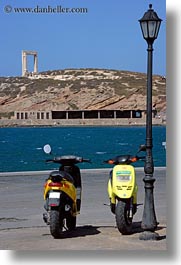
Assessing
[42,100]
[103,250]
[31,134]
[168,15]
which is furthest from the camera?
[31,134]

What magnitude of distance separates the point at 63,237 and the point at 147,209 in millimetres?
906

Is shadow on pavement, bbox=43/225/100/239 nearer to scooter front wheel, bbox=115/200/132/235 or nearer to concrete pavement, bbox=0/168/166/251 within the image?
concrete pavement, bbox=0/168/166/251

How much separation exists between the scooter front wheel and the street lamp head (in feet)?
5.27

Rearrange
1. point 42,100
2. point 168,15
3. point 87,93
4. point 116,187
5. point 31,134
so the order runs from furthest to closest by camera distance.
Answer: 1. point 31,134
2. point 87,93
3. point 42,100
4. point 116,187
5. point 168,15

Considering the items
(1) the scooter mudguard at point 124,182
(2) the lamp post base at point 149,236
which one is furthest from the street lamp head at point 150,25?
(2) the lamp post base at point 149,236

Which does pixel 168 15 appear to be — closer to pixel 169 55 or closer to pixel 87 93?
pixel 169 55

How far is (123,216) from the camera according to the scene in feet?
21.4

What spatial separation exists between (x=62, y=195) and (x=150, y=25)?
178cm

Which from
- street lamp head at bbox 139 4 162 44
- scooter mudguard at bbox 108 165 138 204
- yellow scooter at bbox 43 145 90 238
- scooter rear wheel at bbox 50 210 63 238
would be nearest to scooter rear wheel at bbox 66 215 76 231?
yellow scooter at bbox 43 145 90 238

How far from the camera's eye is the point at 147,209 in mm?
6320

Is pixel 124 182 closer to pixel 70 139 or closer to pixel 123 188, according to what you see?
pixel 123 188

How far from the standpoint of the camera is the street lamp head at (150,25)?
5.97m

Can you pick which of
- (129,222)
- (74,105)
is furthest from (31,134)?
(129,222)

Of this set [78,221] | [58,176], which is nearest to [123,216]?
[58,176]
